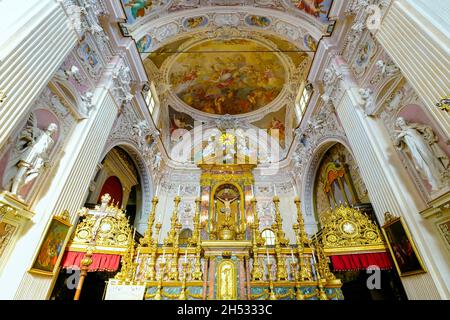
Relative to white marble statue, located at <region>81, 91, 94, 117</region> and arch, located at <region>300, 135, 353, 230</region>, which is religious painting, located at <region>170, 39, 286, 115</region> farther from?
white marble statue, located at <region>81, 91, 94, 117</region>

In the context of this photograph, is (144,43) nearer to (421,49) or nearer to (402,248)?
(421,49)

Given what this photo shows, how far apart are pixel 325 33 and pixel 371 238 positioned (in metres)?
7.38

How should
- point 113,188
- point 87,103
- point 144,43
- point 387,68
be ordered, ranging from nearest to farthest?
point 387,68, point 87,103, point 144,43, point 113,188

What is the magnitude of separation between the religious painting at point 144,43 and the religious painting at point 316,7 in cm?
643

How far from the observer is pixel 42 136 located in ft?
14.5

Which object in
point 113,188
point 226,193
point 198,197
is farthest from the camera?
point 226,193

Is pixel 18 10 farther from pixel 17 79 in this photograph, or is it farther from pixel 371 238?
pixel 371 238

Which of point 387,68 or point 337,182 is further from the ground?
point 387,68

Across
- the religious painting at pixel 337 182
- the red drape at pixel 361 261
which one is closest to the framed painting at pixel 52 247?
the red drape at pixel 361 261

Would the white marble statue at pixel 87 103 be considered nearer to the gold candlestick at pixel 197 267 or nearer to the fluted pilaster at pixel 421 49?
the gold candlestick at pixel 197 267

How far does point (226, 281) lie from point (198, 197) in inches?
106

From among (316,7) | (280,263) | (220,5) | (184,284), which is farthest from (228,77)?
(184,284)

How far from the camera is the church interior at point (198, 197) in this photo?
3.95 metres

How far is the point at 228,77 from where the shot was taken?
13734 mm
